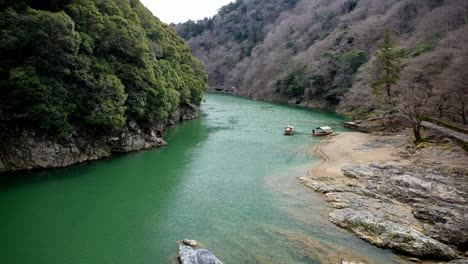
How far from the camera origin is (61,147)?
21.0 meters

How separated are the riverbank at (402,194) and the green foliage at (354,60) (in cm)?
3204

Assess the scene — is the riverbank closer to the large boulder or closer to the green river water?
the large boulder

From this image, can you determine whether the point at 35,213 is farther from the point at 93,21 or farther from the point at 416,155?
the point at 416,155

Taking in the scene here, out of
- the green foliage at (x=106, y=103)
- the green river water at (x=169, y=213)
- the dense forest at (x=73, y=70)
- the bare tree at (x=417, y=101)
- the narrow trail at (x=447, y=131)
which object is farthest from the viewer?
the bare tree at (x=417, y=101)

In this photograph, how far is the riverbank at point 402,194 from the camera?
11.9m

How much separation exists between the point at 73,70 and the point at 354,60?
48.6m

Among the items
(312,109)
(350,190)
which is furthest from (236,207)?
(312,109)

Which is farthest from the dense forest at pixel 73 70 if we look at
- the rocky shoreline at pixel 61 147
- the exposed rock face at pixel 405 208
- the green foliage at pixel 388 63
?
the green foliage at pixel 388 63

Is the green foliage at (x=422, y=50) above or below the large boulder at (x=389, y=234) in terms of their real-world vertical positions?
above

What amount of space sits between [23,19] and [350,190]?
22.7 metres

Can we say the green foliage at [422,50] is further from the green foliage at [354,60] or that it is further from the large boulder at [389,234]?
the large boulder at [389,234]

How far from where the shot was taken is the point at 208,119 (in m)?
45.2

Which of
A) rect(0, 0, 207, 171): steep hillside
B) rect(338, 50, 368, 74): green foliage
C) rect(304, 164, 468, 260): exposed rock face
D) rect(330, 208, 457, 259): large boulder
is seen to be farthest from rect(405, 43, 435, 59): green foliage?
rect(0, 0, 207, 171): steep hillside

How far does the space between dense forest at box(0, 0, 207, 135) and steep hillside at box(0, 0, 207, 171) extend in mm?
54
